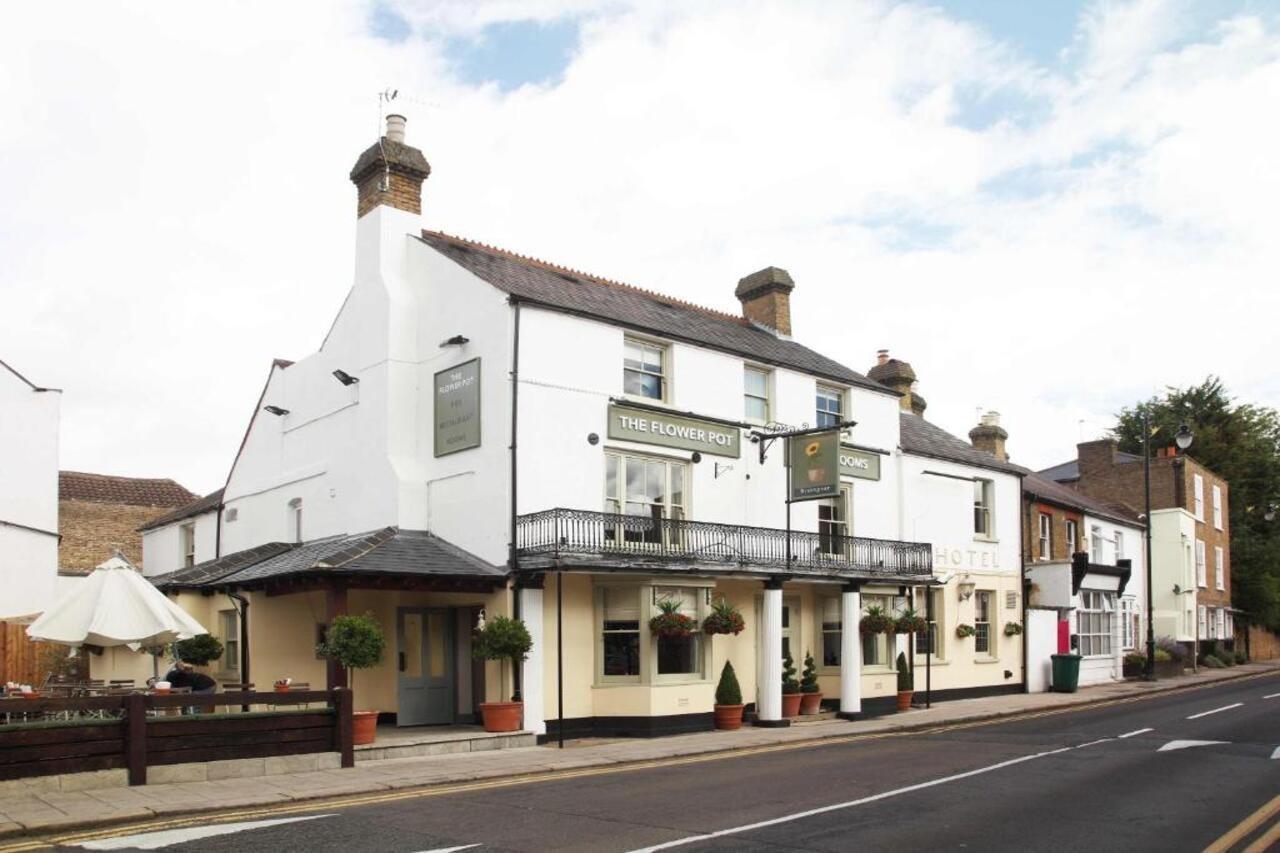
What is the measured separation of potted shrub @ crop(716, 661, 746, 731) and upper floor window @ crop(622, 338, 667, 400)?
5.45m

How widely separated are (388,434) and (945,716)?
12.8m

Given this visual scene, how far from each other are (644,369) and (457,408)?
374 centimetres

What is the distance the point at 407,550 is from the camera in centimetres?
1950

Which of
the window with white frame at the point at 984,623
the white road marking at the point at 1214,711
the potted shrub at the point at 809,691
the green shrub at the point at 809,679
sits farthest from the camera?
the window with white frame at the point at 984,623

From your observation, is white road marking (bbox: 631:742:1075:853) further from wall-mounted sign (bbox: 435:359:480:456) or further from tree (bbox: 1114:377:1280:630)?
tree (bbox: 1114:377:1280:630)

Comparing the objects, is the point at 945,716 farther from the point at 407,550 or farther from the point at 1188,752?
the point at 407,550

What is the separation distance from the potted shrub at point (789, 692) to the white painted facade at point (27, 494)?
54.8 feet

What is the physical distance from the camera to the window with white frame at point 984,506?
101 feet

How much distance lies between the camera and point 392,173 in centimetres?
2211

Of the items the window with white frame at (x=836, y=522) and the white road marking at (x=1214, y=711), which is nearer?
the white road marking at (x=1214, y=711)

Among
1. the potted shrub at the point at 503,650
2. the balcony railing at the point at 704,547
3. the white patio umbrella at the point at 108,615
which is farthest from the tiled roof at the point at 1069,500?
the white patio umbrella at the point at 108,615

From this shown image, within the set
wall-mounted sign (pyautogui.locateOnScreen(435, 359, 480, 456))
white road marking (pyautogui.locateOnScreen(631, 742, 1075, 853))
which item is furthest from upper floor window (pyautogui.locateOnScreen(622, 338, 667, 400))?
white road marking (pyautogui.locateOnScreen(631, 742, 1075, 853))

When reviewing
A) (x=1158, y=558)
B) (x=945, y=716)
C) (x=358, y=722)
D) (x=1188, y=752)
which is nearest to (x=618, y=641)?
(x=358, y=722)

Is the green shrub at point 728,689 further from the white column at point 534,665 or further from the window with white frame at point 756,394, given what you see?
the window with white frame at point 756,394
